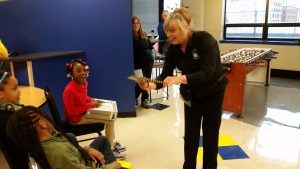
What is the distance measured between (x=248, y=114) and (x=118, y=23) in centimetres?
214

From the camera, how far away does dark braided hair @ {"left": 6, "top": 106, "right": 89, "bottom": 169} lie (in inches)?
47.2

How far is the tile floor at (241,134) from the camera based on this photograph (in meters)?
2.46

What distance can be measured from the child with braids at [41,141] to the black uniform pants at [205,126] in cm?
74

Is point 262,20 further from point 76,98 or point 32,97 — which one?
point 32,97

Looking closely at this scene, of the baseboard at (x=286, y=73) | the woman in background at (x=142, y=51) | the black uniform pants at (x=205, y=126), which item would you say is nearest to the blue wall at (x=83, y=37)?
the woman in background at (x=142, y=51)

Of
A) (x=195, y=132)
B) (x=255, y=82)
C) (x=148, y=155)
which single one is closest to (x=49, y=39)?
(x=148, y=155)

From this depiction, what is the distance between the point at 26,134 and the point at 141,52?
2761mm

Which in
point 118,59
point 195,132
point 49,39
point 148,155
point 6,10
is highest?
point 6,10

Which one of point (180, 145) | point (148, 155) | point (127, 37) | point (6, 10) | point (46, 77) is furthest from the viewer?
point (6, 10)

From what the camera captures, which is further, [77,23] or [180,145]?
[77,23]

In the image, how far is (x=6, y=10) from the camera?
3562 millimetres

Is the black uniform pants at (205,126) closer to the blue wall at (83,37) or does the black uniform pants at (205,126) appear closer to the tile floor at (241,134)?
the tile floor at (241,134)

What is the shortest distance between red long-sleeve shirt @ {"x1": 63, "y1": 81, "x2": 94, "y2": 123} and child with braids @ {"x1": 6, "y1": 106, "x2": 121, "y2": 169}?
0.77 metres

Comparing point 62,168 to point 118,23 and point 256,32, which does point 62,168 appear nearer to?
point 118,23
